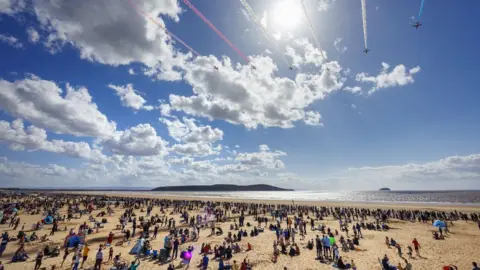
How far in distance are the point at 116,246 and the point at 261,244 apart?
1298 cm

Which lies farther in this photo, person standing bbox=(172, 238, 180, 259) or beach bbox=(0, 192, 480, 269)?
person standing bbox=(172, 238, 180, 259)

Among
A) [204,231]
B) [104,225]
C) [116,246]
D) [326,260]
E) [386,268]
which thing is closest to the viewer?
[386,268]

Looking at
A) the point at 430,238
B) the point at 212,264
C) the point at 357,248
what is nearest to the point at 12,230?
the point at 212,264

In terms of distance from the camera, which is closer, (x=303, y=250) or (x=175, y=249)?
(x=175, y=249)

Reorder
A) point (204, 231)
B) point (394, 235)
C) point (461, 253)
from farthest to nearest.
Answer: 1. point (204, 231)
2. point (394, 235)
3. point (461, 253)

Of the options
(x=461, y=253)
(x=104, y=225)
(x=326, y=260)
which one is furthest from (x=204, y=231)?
(x=461, y=253)

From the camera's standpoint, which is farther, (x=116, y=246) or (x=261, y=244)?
(x=261, y=244)

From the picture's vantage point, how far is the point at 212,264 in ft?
52.5

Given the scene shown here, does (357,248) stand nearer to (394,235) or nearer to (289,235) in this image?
(289,235)

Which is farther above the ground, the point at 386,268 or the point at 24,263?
the point at 386,268

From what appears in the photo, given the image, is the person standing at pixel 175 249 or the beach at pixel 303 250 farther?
the person standing at pixel 175 249

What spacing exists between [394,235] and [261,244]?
51.3 feet

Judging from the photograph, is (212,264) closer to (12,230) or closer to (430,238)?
(430,238)

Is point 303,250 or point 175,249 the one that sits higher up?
point 175,249
